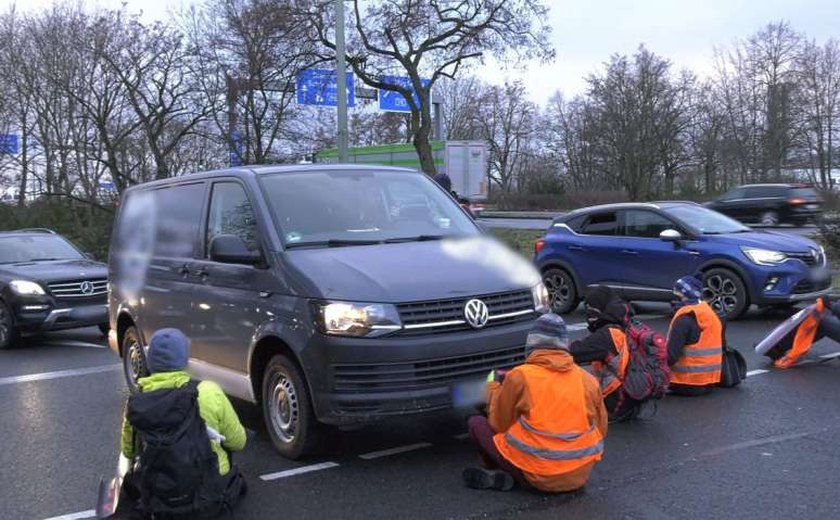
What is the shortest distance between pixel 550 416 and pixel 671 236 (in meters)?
7.22

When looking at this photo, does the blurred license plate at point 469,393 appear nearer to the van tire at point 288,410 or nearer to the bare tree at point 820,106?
the van tire at point 288,410

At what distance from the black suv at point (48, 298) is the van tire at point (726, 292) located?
835 centimetres

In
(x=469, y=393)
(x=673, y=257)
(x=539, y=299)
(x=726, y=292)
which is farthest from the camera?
(x=673, y=257)

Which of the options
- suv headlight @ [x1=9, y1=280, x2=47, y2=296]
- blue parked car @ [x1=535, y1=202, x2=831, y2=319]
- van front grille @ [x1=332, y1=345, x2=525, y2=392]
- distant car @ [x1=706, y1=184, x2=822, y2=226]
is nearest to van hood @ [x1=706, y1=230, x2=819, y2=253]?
blue parked car @ [x1=535, y1=202, x2=831, y2=319]

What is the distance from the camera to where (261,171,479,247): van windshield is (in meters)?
5.68

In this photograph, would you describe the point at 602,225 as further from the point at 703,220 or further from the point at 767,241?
the point at 767,241

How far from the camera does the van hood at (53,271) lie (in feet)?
37.9

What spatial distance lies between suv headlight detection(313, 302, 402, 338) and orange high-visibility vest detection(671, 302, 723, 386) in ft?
9.87

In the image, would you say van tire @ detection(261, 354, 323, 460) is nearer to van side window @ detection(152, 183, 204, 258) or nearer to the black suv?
van side window @ detection(152, 183, 204, 258)

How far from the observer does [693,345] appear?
6.85 metres

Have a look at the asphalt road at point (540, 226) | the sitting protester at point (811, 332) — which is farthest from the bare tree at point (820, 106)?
the sitting protester at point (811, 332)

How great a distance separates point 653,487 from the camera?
4738 millimetres

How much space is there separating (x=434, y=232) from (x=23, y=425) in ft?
12.5

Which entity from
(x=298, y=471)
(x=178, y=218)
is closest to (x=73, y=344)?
(x=178, y=218)
